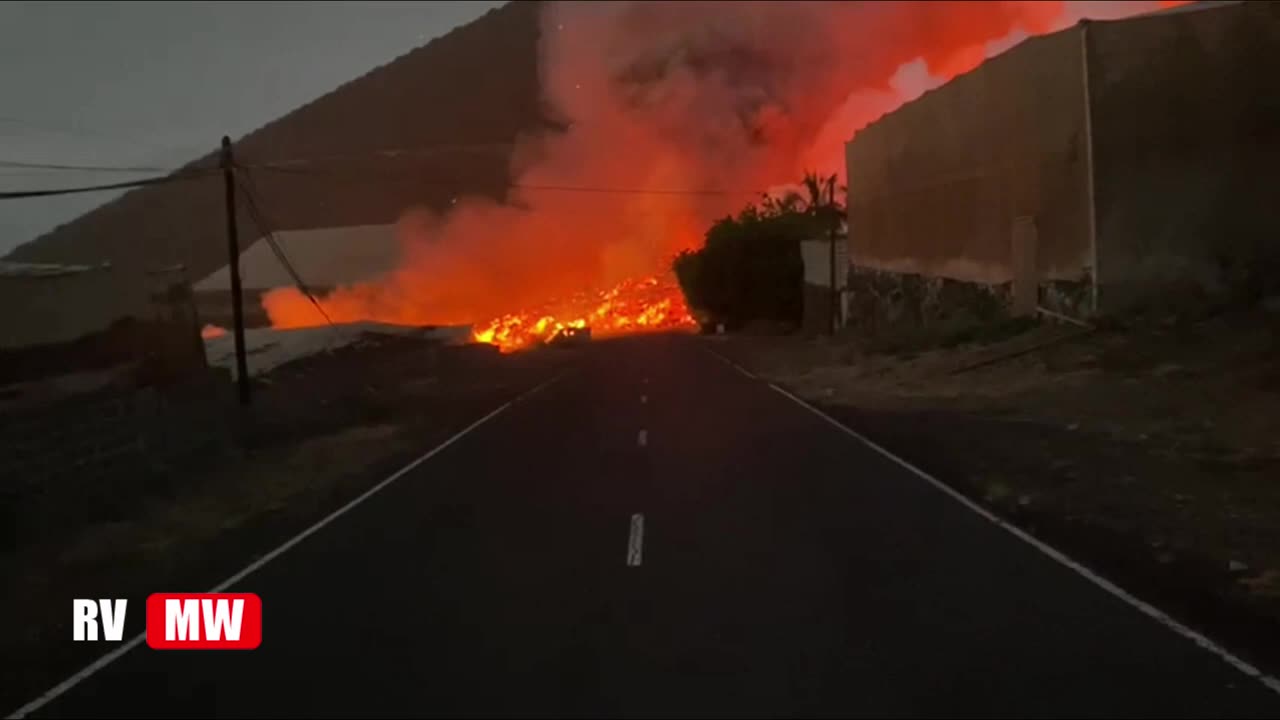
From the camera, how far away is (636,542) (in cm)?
1028

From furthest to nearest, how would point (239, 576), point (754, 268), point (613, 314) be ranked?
1. point (613, 314)
2. point (754, 268)
3. point (239, 576)

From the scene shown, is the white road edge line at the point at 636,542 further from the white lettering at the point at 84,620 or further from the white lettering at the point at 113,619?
the white lettering at the point at 84,620

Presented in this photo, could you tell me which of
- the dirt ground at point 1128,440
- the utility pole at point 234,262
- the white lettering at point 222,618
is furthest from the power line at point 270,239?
the white lettering at point 222,618

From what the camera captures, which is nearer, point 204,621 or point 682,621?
point 682,621

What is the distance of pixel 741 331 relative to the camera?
74875 millimetres

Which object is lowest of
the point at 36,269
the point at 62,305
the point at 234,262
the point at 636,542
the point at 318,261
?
the point at 636,542

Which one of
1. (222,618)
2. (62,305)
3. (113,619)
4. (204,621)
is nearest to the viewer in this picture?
(222,618)

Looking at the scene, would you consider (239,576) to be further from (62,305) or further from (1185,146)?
(1185,146)

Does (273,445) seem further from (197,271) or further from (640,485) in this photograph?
(197,271)

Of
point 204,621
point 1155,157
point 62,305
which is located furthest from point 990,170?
point 204,621

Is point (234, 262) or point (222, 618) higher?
point (234, 262)

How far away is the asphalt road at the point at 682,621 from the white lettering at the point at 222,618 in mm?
204

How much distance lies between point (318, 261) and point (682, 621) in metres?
71.2

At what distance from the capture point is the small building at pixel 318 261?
71625 mm
